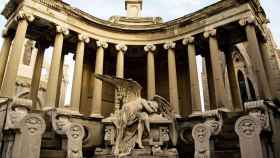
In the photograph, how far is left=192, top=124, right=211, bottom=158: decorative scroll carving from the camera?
9.21 meters

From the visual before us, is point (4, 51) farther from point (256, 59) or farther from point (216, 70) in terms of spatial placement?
point (256, 59)

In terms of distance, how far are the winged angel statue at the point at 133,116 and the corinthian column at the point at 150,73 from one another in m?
6.67

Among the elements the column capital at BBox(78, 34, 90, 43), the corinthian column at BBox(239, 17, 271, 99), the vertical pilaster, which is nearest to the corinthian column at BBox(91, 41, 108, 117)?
the column capital at BBox(78, 34, 90, 43)

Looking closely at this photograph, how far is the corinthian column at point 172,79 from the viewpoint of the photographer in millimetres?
17953

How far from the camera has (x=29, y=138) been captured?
29.2 feet

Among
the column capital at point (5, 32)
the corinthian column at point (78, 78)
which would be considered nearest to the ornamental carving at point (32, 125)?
the corinthian column at point (78, 78)

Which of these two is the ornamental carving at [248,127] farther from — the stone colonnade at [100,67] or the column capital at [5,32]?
the column capital at [5,32]

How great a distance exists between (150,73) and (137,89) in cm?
819

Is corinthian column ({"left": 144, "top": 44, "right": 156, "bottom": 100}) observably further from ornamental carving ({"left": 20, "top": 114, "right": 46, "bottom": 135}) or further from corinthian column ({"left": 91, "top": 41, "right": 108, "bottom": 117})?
ornamental carving ({"left": 20, "top": 114, "right": 46, "bottom": 135})

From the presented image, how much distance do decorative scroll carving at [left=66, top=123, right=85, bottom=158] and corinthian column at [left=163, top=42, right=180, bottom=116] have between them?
8.79 m

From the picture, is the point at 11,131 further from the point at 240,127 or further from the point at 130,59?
the point at 130,59

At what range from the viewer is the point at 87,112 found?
2067 cm

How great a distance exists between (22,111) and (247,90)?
76.8 feet

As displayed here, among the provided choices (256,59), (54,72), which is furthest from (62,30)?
(256,59)
